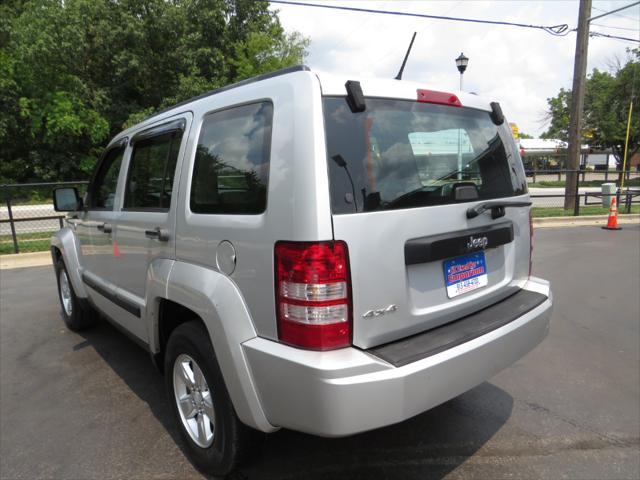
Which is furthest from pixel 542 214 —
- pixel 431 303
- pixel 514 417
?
pixel 431 303

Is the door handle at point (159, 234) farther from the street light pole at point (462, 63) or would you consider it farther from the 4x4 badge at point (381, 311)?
the street light pole at point (462, 63)

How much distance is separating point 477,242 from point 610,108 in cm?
4045

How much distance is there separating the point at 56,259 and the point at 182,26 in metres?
22.9

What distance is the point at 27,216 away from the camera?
11.0 m

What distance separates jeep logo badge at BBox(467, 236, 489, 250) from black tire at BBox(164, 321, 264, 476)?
4.57 ft

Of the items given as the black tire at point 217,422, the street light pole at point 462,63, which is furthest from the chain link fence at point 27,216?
the street light pole at point 462,63

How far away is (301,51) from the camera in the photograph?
25.0 meters

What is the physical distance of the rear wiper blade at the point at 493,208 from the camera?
94.1 inches

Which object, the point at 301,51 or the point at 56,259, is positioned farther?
the point at 301,51

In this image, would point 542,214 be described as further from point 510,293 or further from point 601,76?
point 601,76

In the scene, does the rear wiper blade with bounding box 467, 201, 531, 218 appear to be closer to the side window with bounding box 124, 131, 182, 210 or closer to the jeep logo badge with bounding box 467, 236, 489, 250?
the jeep logo badge with bounding box 467, 236, 489, 250

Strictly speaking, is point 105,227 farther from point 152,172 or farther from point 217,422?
point 217,422

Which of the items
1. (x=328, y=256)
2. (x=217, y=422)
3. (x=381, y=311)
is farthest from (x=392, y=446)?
(x=328, y=256)

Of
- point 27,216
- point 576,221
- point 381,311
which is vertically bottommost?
point 576,221
